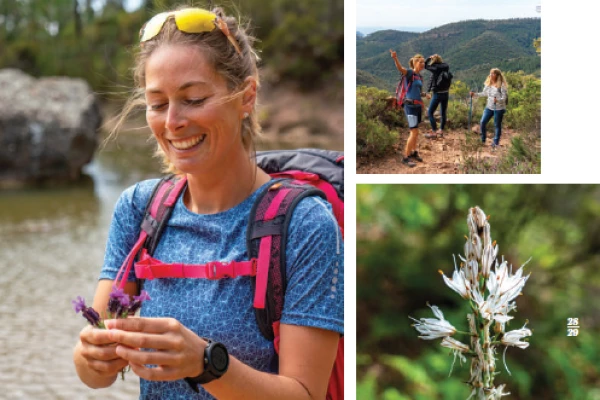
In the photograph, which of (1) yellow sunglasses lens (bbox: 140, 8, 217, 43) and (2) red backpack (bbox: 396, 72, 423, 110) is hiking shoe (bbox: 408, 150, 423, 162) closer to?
(2) red backpack (bbox: 396, 72, 423, 110)

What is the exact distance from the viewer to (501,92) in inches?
56.5

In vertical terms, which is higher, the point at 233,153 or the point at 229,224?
the point at 233,153

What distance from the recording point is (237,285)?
120 cm

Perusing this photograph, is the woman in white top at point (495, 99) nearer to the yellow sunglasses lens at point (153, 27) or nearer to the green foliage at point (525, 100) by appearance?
the green foliage at point (525, 100)

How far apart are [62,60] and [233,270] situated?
19.1 meters

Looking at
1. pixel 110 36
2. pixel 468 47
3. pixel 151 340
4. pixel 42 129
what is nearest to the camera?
pixel 151 340

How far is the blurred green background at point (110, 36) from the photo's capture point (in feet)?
53.5

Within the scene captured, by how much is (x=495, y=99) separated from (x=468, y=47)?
0.38ft

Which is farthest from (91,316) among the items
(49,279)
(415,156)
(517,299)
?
(49,279)

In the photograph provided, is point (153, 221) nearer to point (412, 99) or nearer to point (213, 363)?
point (213, 363)

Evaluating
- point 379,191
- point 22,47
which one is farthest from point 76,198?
point 22,47

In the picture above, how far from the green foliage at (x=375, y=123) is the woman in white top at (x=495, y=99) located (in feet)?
0.53

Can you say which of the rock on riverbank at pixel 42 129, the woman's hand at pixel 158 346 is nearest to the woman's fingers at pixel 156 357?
the woman's hand at pixel 158 346

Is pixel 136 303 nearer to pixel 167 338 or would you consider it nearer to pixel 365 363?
pixel 167 338
